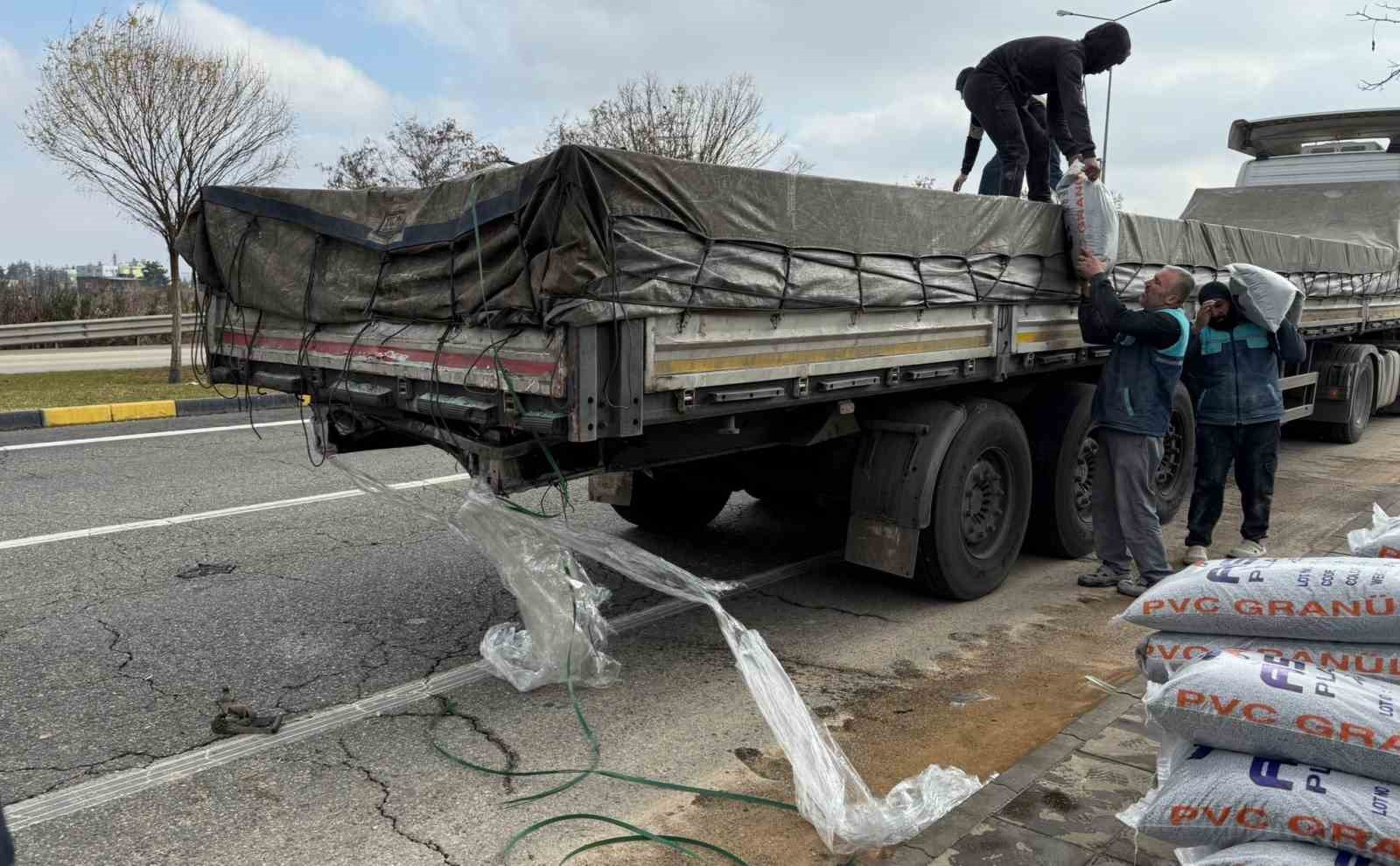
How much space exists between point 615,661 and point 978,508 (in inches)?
88.2

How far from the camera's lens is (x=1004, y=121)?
24.9ft

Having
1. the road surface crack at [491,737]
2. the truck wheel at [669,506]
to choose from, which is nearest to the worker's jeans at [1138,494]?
the truck wheel at [669,506]

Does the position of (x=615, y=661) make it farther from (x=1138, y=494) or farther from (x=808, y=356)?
(x=1138, y=494)

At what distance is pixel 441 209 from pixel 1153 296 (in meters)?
3.71

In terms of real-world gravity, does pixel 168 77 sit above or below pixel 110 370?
above

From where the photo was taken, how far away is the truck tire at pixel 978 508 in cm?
532

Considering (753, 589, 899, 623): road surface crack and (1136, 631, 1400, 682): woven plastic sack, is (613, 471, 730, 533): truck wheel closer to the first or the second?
(753, 589, 899, 623): road surface crack

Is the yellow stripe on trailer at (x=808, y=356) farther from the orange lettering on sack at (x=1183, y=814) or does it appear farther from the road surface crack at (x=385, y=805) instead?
the orange lettering on sack at (x=1183, y=814)

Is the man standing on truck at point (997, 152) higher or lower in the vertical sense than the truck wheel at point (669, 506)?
higher

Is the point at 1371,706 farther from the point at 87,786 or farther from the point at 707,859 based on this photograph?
the point at 87,786

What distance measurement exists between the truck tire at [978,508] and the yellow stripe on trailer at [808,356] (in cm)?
46

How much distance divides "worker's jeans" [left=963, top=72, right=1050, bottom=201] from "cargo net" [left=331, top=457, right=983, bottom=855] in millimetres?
4654

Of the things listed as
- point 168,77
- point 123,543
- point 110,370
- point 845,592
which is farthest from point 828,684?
point 110,370

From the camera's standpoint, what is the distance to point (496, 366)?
380cm
